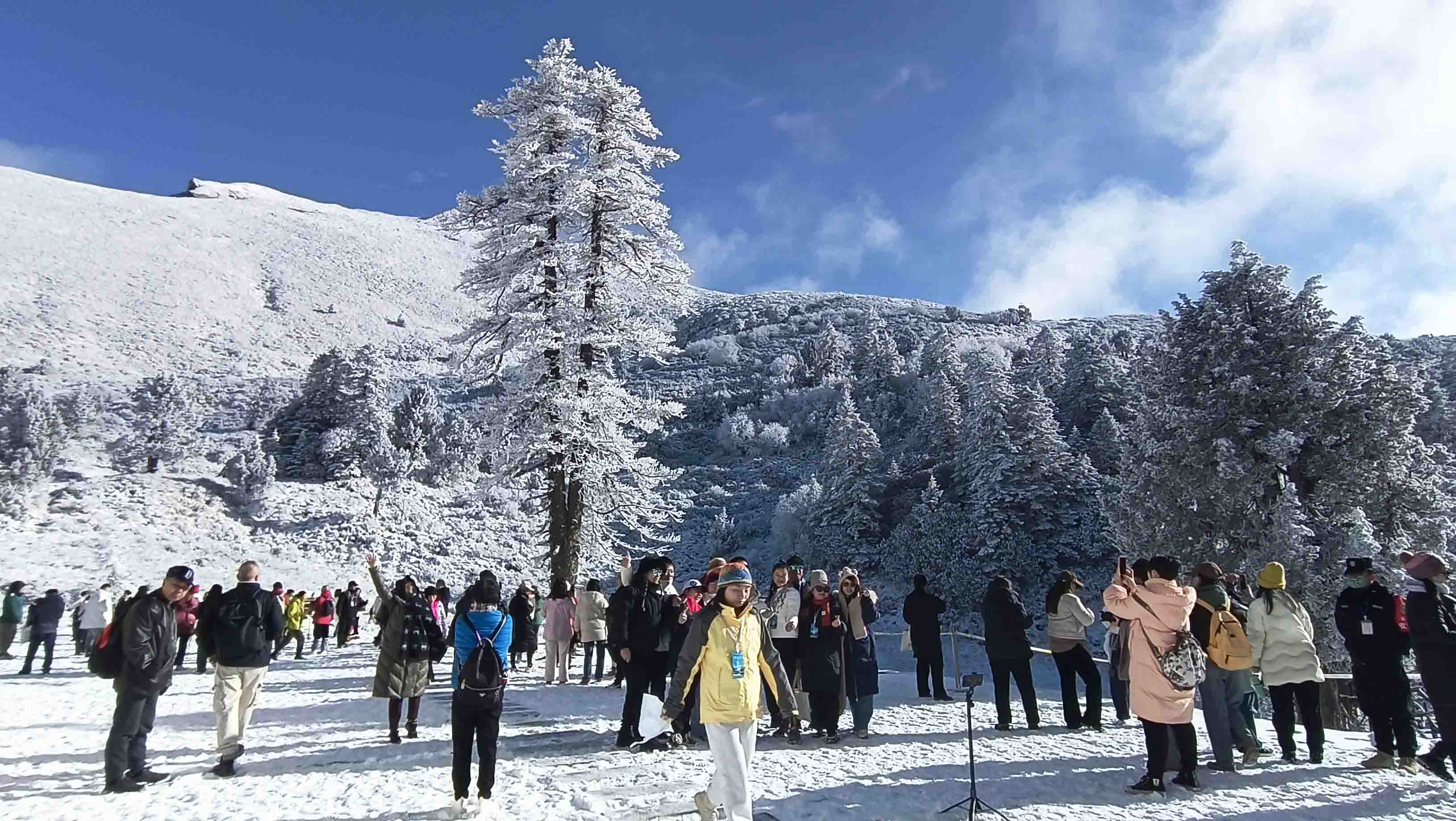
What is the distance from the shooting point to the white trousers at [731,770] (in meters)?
4.94

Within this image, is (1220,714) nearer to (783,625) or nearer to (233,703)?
(783,625)

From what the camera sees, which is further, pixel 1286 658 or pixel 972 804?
pixel 1286 658

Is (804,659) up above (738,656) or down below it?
below

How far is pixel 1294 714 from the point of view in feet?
24.8

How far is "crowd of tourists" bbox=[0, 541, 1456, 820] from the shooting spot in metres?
5.51

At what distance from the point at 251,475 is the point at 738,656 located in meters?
43.5

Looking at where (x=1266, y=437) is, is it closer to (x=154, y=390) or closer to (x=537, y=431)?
(x=537, y=431)

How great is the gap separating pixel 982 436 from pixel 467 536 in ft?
99.6

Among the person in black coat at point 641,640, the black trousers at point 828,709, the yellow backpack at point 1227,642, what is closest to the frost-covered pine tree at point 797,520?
the black trousers at point 828,709

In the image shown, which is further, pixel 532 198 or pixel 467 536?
pixel 467 536

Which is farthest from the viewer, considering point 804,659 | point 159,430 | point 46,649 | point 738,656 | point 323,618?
point 159,430

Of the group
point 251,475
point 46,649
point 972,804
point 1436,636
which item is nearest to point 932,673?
point 972,804

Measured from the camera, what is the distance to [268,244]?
12631 cm

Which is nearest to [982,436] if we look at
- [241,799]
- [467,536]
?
[467,536]
